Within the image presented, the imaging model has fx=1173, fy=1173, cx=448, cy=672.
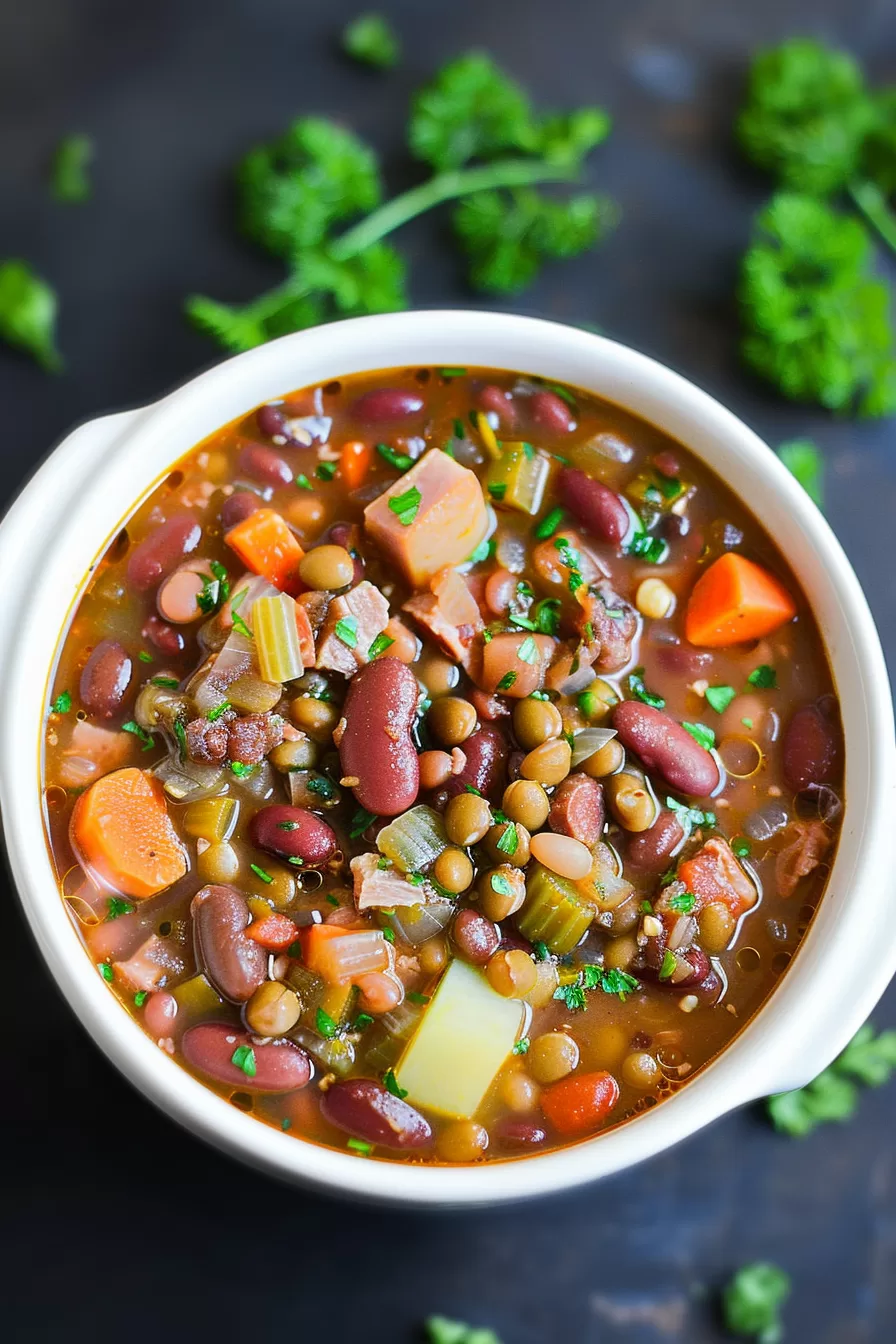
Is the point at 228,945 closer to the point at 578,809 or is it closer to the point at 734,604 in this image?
the point at 578,809

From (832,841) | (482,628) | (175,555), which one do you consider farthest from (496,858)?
(175,555)

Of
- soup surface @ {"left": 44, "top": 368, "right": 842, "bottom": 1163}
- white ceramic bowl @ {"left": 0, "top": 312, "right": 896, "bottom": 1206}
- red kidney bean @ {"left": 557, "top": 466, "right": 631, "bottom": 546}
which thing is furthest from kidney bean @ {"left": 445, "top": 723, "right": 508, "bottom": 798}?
white ceramic bowl @ {"left": 0, "top": 312, "right": 896, "bottom": 1206}

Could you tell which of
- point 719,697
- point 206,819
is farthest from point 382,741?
point 719,697

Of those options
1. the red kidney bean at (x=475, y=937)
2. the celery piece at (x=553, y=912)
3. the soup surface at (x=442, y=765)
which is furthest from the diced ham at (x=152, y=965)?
the celery piece at (x=553, y=912)

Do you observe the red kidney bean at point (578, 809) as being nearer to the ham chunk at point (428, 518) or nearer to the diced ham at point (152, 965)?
the ham chunk at point (428, 518)

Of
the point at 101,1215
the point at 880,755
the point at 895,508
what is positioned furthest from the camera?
the point at 895,508

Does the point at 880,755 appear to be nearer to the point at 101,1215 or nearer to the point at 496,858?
the point at 496,858

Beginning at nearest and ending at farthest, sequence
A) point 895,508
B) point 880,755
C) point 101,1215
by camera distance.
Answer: point 880,755
point 101,1215
point 895,508
